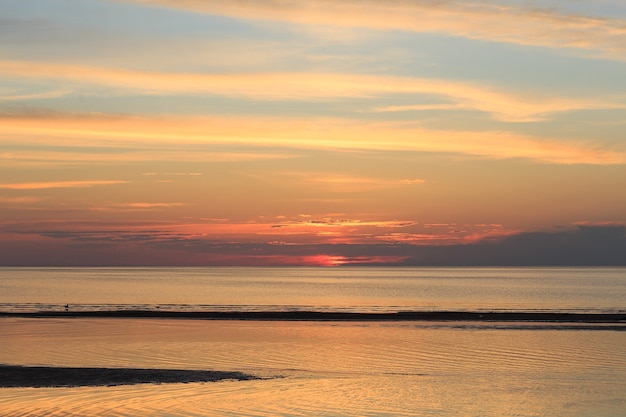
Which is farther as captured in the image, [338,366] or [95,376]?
[338,366]

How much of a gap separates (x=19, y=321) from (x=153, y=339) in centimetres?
2260

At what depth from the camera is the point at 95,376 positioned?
3809cm

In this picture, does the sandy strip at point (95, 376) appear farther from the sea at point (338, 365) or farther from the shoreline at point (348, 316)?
the shoreline at point (348, 316)

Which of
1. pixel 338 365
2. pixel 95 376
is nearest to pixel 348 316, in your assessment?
pixel 338 365

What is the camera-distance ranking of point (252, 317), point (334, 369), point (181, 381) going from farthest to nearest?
point (252, 317) → point (334, 369) → point (181, 381)

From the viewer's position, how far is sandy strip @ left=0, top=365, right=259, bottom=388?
3631 centimetres

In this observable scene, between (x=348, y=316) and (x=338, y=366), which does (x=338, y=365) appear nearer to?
(x=338, y=366)

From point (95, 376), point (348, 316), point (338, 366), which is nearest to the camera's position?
point (95, 376)

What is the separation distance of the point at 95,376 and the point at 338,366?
38.3 feet

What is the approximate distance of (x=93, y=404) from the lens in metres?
31.2

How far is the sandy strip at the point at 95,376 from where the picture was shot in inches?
1430

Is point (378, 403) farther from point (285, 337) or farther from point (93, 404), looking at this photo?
point (285, 337)

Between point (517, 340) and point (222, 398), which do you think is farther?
point (517, 340)

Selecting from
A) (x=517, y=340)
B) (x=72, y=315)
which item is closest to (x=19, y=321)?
(x=72, y=315)
